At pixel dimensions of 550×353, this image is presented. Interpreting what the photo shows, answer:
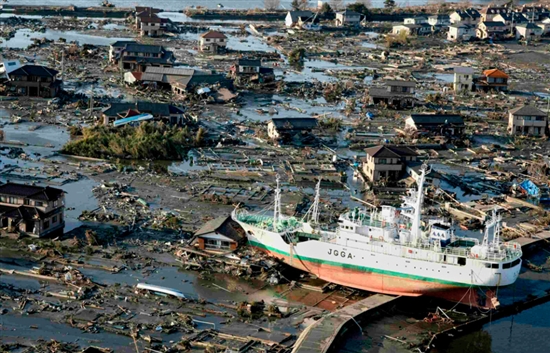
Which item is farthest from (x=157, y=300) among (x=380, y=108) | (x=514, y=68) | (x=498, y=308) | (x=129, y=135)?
(x=514, y=68)

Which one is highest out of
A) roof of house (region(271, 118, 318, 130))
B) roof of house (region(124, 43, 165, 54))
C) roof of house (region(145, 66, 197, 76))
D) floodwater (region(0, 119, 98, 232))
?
roof of house (region(124, 43, 165, 54))

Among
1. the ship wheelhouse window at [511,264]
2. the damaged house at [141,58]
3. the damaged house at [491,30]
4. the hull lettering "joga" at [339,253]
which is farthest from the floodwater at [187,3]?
the ship wheelhouse window at [511,264]

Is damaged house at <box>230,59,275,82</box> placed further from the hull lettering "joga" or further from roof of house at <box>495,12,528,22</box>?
roof of house at <box>495,12,528,22</box>

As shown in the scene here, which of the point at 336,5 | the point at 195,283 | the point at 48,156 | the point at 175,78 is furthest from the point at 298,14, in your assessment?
the point at 195,283

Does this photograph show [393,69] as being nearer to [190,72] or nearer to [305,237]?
[190,72]

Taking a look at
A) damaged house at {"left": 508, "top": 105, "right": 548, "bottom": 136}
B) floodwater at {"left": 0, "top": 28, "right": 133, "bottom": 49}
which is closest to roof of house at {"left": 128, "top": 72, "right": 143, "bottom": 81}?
floodwater at {"left": 0, "top": 28, "right": 133, "bottom": 49}

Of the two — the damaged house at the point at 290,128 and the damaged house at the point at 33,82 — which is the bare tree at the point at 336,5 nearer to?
the damaged house at the point at 33,82

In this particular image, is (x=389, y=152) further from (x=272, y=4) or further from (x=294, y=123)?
(x=272, y=4)

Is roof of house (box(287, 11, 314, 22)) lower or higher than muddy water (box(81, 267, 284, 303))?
higher
